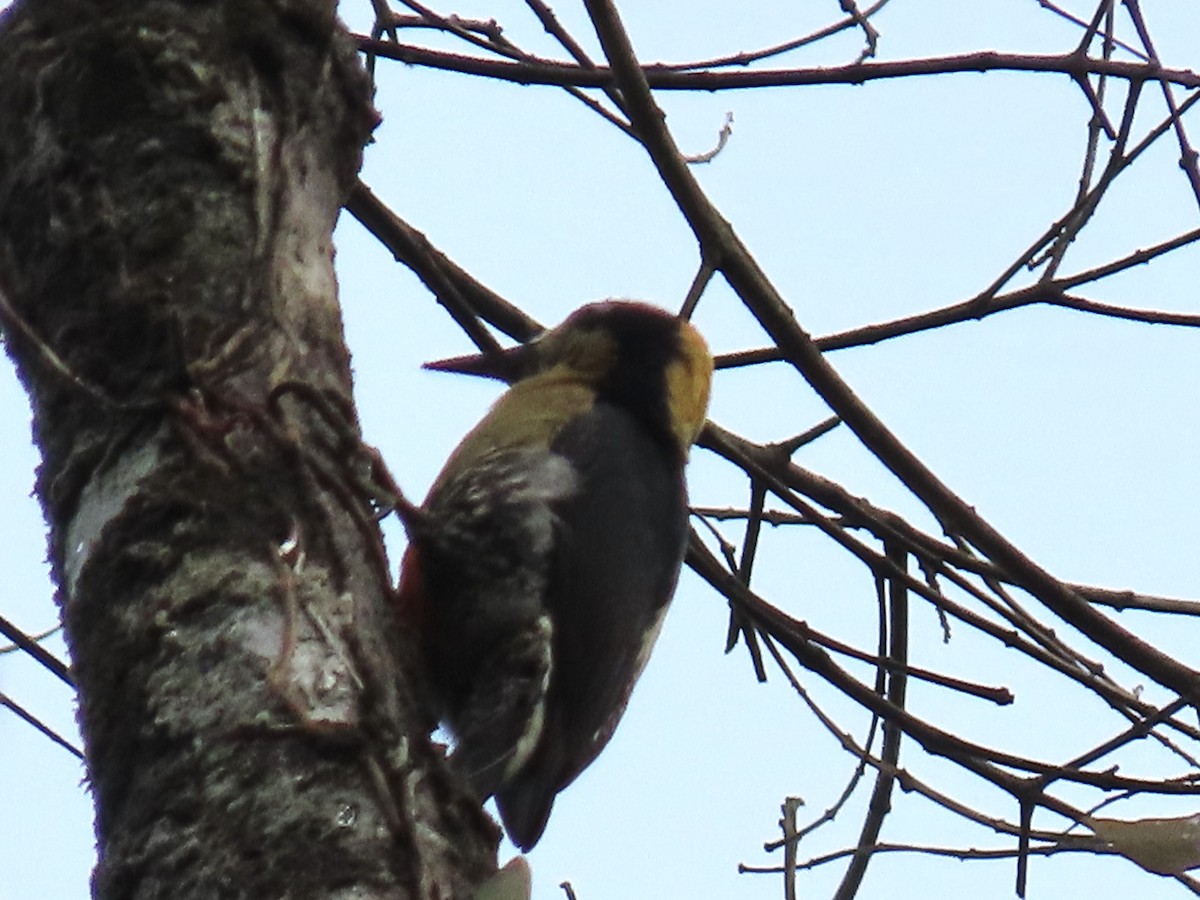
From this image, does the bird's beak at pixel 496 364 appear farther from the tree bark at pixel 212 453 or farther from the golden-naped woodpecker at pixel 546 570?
the tree bark at pixel 212 453

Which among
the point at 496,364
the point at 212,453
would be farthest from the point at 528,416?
the point at 212,453

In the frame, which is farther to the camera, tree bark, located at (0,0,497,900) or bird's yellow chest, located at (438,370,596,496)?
bird's yellow chest, located at (438,370,596,496)

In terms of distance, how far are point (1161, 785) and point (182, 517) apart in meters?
1.70

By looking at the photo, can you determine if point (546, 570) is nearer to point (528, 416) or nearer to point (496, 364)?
point (528, 416)

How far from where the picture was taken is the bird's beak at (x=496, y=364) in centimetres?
363

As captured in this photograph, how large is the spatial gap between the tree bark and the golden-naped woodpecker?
48 centimetres

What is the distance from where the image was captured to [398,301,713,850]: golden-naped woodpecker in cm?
267

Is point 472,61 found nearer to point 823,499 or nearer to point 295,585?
point 823,499

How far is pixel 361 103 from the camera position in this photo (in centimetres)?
248

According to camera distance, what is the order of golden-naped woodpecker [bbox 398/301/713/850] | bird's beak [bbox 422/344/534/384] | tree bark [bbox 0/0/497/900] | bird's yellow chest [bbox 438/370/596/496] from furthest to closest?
bird's beak [bbox 422/344/534/384], bird's yellow chest [bbox 438/370/596/496], golden-naped woodpecker [bbox 398/301/713/850], tree bark [bbox 0/0/497/900]

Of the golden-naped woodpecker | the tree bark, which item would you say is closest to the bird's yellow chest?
the golden-naped woodpecker

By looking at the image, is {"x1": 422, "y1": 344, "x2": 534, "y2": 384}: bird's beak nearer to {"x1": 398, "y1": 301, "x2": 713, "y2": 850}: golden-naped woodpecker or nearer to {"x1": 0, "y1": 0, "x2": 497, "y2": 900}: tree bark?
{"x1": 398, "y1": 301, "x2": 713, "y2": 850}: golden-naped woodpecker

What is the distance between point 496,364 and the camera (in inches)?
148

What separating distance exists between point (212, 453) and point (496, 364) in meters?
1.86
